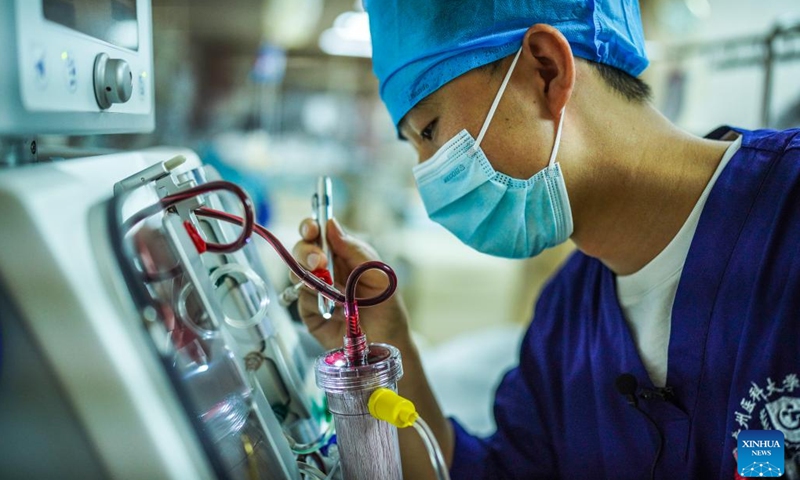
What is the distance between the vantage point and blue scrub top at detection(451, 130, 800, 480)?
82cm

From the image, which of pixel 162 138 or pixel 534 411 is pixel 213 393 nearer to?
pixel 534 411

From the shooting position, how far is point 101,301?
0.45 metres

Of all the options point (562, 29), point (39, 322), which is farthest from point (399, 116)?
point (39, 322)

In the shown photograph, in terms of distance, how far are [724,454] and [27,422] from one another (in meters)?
0.86

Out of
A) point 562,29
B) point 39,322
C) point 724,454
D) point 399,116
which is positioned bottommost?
point 724,454

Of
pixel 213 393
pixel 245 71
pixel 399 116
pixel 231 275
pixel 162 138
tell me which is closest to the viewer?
pixel 213 393

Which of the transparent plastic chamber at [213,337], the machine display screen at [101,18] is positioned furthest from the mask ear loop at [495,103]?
the machine display screen at [101,18]

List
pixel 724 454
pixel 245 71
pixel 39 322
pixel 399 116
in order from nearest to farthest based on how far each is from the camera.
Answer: pixel 39 322, pixel 724 454, pixel 399 116, pixel 245 71

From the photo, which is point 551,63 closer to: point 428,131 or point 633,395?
point 428,131

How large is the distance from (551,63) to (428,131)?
0.73 feet

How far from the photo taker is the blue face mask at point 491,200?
959 millimetres

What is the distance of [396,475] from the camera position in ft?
2.08

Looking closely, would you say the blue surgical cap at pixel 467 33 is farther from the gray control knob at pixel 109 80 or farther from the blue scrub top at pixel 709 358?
the gray control knob at pixel 109 80

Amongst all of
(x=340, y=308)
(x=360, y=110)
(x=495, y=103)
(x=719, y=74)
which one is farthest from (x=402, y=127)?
(x=360, y=110)
